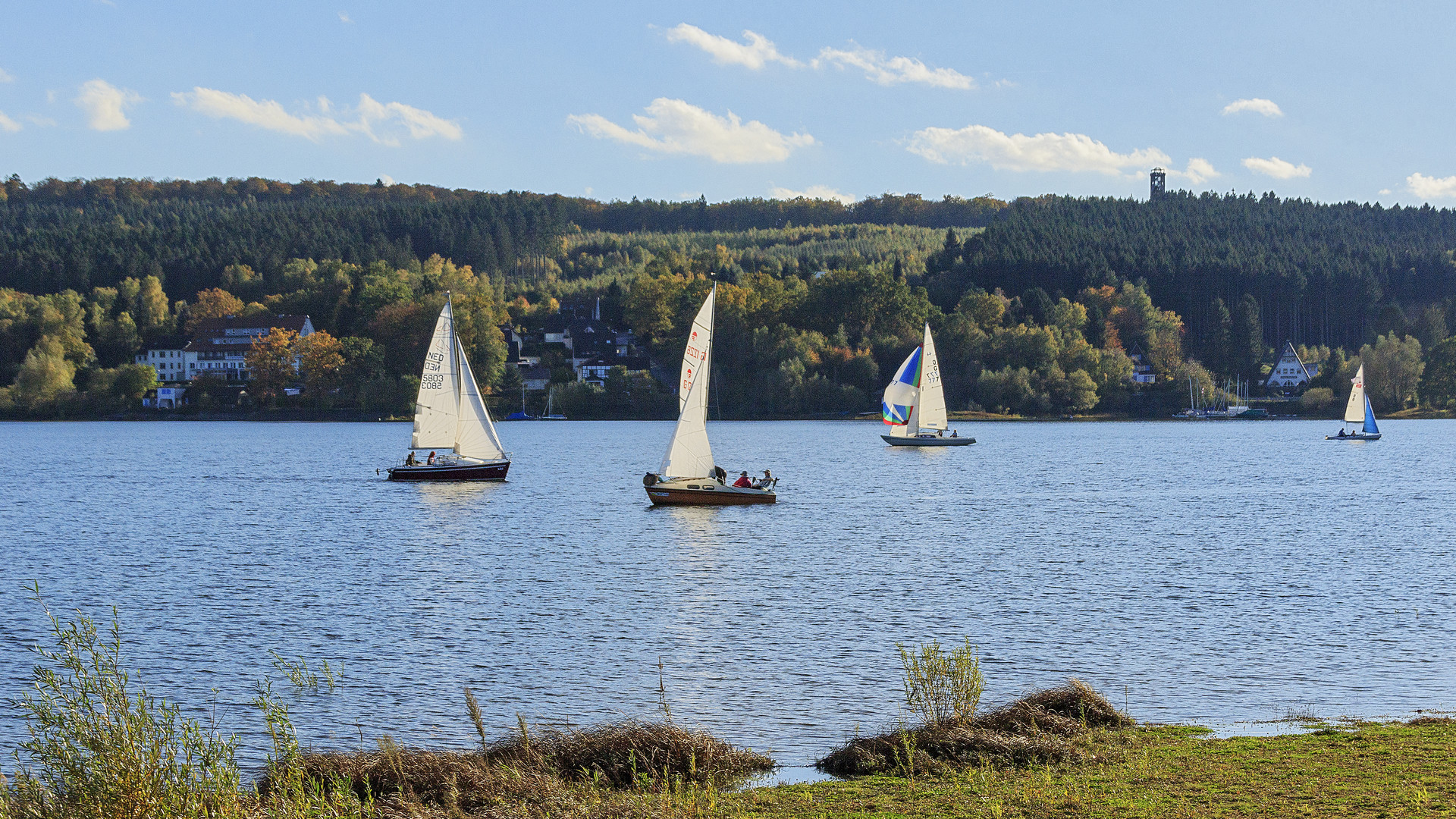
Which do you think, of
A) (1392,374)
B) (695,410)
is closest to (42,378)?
(695,410)

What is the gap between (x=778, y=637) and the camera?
82.7 feet

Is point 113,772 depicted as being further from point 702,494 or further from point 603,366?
point 603,366

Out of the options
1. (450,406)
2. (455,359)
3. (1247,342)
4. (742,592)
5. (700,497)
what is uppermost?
(1247,342)

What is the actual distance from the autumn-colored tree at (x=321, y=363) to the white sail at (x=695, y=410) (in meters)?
120

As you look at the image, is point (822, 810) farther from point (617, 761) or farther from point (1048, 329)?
point (1048, 329)

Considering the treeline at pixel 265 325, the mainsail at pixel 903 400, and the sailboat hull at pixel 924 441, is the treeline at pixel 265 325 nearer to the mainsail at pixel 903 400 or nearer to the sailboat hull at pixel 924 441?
the mainsail at pixel 903 400

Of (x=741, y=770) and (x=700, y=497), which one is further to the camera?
(x=700, y=497)

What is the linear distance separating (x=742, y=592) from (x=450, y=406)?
33.4 m

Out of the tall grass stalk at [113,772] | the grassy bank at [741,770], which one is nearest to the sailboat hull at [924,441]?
the grassy bank at [741,770]

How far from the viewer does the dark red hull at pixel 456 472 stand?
208 ft

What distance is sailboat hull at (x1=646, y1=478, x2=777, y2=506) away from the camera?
50594 millimetres

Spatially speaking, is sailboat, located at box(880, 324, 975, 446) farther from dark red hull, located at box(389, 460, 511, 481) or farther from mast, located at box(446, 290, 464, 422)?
mast, located at box(446, 290, 464, 422)

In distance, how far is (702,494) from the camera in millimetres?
50906

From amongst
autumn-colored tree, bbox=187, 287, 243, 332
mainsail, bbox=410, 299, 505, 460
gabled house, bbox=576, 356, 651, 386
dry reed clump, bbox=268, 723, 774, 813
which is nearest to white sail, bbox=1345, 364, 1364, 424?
mainsail, bbox=410, 299, 505, 460
